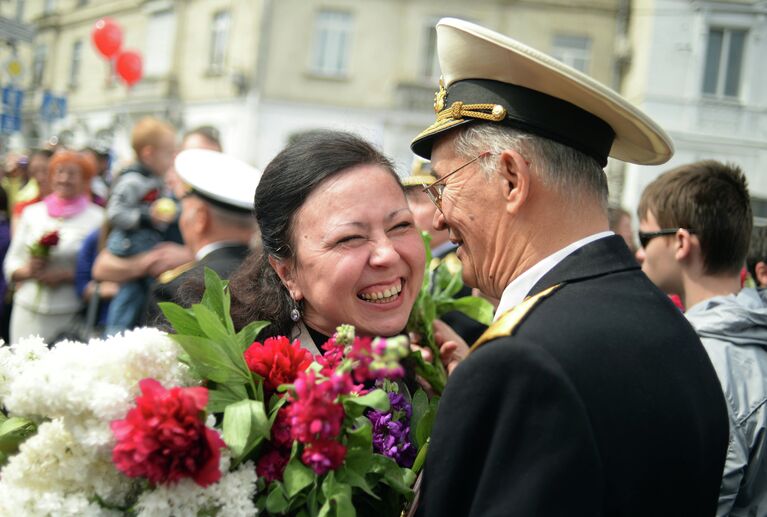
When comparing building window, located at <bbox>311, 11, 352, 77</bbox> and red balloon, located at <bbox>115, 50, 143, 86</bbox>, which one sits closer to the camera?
red balloon, located at <bbox>115, 50, 143, 86</bbox>

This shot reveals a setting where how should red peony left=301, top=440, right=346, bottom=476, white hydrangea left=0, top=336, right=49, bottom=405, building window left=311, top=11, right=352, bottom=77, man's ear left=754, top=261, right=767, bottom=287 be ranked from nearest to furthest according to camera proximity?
red peony left=301, top=440, right=346, bottom=476
white hydrangea left=0, top=336, right=49, bottom=405
man's ear left=754, top=261, right=767, bottom=287
building window left=311, top=11, right=352, bottom=77

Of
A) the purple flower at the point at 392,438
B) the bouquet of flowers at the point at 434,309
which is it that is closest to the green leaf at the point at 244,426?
the purple flower at the point at 392,438

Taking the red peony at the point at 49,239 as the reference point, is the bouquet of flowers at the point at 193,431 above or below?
above

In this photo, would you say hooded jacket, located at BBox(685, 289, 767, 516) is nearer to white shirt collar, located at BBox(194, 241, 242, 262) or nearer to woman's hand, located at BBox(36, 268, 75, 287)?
white shirt collar, located at BBox(194, 241, 242, 262)

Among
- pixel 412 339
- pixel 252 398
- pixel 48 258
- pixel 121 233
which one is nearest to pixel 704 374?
pixel 252 398

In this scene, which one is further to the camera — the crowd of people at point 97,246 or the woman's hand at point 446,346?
the crowd of people at point 97,246

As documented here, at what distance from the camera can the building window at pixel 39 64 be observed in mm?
28297

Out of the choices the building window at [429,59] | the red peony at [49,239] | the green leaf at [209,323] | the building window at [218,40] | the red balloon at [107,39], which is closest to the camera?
the green leaf at [209,323]

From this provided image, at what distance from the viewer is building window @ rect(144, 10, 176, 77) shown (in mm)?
22734

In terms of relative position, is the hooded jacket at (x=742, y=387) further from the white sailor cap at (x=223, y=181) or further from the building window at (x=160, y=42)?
the building window at (x=160, y=42)

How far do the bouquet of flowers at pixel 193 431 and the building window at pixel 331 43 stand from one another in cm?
1945

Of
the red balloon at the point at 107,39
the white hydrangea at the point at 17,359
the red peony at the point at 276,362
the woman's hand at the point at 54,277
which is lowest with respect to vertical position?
the woman's hand at the point at 54,277

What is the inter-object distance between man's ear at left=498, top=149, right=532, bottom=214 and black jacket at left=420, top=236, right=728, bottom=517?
0.80 feet

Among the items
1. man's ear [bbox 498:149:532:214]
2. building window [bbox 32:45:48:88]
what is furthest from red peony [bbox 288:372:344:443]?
building window [bbox 32:45:48:88]
